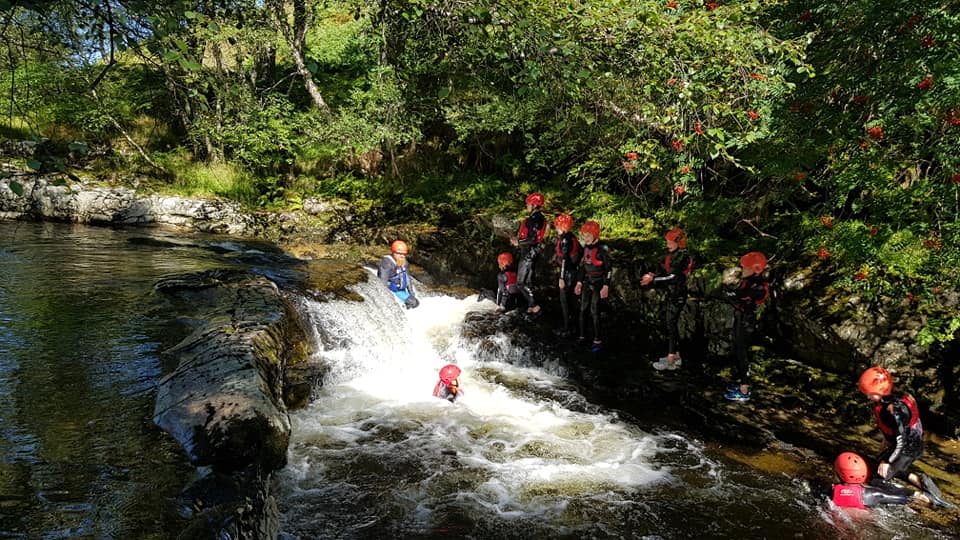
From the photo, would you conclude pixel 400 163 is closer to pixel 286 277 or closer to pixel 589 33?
pixel 286 277

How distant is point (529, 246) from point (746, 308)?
3.97m

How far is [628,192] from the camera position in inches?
452

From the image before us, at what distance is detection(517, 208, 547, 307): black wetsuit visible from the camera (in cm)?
1019

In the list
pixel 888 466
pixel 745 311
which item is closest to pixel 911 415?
pixel 888 466

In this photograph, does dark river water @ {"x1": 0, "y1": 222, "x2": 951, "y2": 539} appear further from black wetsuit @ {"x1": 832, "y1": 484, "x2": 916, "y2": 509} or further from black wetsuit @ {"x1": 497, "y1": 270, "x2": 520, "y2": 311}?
black wetsuit @ {"x1": 497, "y1": 270, "x2": 520, "y2": 311}

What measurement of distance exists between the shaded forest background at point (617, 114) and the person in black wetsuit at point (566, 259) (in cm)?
149

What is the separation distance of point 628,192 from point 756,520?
7.57 meters

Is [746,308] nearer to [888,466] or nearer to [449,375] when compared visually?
[888,466]

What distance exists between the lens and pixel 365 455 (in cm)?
593

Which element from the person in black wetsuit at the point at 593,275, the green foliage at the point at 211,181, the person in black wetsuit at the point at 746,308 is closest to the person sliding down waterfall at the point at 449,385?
the person in black wetsuit at the point at 593,275

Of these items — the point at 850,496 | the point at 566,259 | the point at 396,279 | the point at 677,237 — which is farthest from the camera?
the point at 396,279

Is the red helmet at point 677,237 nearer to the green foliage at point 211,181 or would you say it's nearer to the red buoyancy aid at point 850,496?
the red buoyancy aid at point 850,496

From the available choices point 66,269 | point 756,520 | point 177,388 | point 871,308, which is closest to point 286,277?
point 66,269

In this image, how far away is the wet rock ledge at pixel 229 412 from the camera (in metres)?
3.71
